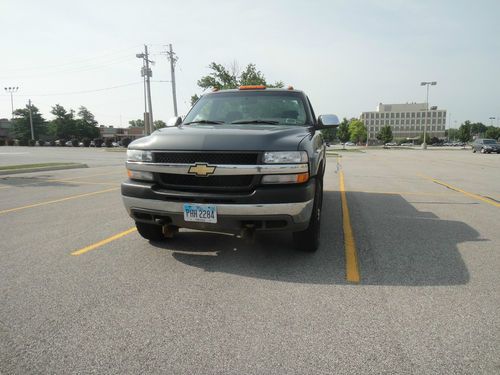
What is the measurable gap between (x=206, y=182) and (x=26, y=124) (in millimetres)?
98153

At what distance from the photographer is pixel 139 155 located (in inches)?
145

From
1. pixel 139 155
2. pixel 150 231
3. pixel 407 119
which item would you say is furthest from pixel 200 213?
pixel 407 119

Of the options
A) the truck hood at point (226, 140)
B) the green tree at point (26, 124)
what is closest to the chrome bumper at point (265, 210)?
the truck hood at point (226, 140)

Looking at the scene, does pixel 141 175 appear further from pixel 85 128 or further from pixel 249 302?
pixel 85 128

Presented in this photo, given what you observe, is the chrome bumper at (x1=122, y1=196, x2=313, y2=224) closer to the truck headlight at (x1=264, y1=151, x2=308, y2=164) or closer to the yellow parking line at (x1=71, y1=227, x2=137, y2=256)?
the truck headlight at (x1=264, y1=151, x2=308, y2=164)

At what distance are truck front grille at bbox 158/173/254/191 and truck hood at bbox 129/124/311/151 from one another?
28 cm

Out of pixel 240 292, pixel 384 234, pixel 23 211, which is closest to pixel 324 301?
pixel 240 292

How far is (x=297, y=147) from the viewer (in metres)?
3.32

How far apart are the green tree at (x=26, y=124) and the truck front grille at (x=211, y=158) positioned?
95589 mm

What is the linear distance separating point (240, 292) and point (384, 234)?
8.98ft

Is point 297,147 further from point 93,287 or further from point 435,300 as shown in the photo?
point 93,287

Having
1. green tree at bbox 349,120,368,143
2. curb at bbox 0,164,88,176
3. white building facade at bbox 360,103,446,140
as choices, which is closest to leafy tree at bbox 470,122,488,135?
white building facade at bbox 360,103,446,140

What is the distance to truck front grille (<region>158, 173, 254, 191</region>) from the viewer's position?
10.9 feet

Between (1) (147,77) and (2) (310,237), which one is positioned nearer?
(2) (310,237)
